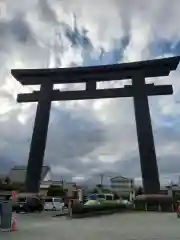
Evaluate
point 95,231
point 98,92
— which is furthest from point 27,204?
point 95,231

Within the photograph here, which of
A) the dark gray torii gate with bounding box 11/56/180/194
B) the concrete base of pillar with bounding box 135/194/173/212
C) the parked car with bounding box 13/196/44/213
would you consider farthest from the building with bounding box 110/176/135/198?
the concrete base of pillar with bounding box 135/194/173/212

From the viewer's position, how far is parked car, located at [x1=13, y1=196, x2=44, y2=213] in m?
31.3

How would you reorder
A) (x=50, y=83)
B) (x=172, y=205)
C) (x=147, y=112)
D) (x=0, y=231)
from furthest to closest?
(x=50, y=83) < (x=147, y=112) < (x=172, y=205) < (x=0, y=231)

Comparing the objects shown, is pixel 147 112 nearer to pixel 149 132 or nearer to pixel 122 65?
pixel 149 132

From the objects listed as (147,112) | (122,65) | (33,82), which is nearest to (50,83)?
(33,82)

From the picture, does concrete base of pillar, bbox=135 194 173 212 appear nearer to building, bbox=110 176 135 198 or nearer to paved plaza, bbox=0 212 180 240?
paved plaza, bbox=0 212 180 240

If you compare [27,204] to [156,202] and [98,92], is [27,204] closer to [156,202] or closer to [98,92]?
[156,202]

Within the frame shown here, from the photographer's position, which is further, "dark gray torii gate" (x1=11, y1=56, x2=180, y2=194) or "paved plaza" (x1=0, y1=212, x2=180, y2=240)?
"dark gray torii gate" (x1=11, y1=56, x2=180, y2=194)

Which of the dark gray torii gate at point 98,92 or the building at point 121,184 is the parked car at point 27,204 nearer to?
the dark gray torii gate at point 98,92

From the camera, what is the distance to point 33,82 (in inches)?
1442

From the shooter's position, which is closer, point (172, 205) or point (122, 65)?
point (172, 205)

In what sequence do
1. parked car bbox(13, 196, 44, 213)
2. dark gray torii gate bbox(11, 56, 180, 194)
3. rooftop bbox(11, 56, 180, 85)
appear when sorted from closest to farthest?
1. parked car bbox(13, 196, 44, 213)
2. dark gray torii gate bbox(11, 56, 180, 194)
3. rooftop bbox(11, 56, 180, 85)

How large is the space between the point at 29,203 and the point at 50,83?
1124 cm

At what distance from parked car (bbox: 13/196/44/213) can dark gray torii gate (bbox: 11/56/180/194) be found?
3.84ft
